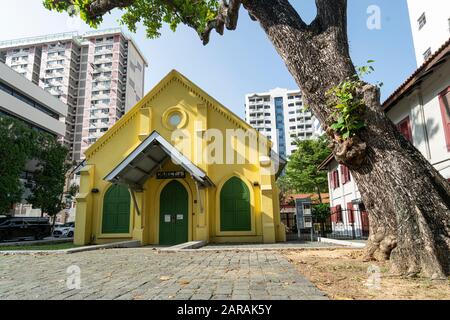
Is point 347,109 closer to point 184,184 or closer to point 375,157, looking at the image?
point 375,157

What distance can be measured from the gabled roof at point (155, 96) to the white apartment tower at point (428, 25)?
640 inches

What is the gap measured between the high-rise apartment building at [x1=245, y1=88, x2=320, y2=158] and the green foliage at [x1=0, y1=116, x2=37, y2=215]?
85.8m

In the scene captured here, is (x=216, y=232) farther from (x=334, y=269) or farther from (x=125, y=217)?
(x=334, y=269)

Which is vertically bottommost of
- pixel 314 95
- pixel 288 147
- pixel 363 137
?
pixel 363 137

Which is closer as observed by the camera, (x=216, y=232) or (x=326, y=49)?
(x=326, y=49)

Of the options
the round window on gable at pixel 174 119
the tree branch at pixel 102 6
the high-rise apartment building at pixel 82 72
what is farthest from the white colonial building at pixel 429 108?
the high-rise apartment building at pixel 82 72

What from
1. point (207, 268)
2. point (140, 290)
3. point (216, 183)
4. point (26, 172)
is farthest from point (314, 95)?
point (26, 172)

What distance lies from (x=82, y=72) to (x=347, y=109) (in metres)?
84.2

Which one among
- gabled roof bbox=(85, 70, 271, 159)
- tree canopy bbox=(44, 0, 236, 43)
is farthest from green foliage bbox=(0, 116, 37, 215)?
tree canopy bbox=(44, 0, 236, 43)

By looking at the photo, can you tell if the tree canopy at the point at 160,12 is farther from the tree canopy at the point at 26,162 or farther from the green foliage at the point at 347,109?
the tree canopy at the point at 26,162

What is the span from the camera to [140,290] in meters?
4.05

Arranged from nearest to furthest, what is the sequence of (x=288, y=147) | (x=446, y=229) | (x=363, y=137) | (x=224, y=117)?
(x=446, y=229) < (x=363, y=137) < (x=224, y=117) < (x=288, y=147)

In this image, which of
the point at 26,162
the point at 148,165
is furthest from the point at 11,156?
the point at 148,165
